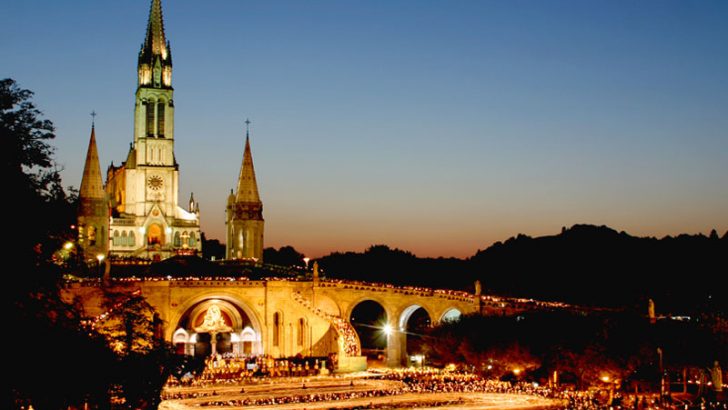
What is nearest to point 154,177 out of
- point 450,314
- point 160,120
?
point 160,120

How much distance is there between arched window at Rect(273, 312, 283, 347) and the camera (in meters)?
64.2

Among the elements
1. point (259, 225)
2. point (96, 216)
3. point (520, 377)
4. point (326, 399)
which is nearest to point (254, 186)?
point (259, 225)

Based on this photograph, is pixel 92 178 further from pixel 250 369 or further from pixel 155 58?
pixel 250 369

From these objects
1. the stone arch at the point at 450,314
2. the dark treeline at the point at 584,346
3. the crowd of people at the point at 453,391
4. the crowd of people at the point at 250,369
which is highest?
the stone arch at the point at 450,314

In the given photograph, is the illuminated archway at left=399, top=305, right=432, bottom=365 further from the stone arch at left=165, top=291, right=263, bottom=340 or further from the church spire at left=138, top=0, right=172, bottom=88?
the church spire at left=138, top=0, right=172, bottom=88

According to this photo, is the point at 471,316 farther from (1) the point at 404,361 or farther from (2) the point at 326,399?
(2) the point at 326,399

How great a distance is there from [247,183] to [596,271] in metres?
33.9

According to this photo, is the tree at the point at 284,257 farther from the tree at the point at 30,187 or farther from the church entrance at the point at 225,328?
the tree at the point at 30,187

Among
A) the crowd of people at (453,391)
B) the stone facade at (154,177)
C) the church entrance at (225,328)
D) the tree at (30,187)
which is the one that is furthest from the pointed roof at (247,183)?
the tree at (30,187)

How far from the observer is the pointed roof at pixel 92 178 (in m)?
91.3

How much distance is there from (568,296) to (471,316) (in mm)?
21429

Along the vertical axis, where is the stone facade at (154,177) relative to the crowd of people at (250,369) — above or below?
above

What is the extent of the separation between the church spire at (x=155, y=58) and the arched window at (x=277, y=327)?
39947mm

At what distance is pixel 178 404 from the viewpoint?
124ft
